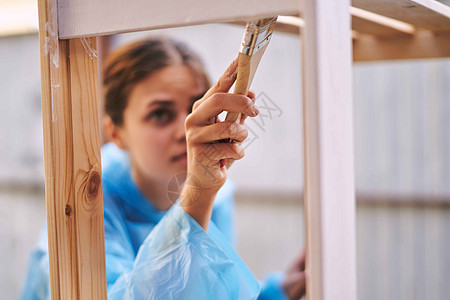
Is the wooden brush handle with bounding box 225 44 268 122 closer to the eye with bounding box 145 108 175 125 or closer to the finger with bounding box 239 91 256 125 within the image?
the finger with bounding box 239 91 256 125

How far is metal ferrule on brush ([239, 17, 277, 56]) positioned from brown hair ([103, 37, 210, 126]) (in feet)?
1.04

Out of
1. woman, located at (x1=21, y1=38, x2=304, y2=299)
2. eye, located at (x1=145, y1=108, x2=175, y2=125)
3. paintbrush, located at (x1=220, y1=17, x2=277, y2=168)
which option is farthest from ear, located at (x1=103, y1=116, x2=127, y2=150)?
paintbrush, located at (x1=220, y1=17, x2=277, y2=168)

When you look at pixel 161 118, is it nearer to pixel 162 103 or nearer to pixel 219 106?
pixel 162 103

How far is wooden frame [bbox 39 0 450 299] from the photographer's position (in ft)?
1.16

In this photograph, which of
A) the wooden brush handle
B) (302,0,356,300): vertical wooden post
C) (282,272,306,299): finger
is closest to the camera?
(302,0,356,300): vertical wooden post

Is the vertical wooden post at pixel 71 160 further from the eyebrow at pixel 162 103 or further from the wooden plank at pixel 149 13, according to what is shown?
the eyebrow at pixel 162 103

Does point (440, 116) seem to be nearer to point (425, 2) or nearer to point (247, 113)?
point (425, 2)

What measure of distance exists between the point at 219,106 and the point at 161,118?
0.31 m

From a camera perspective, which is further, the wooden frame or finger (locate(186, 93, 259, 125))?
finger (locate(186, 93, 259, 125))

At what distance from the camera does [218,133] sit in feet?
1.60

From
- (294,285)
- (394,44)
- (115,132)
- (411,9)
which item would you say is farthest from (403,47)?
(294,285)

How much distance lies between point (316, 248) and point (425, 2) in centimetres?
34

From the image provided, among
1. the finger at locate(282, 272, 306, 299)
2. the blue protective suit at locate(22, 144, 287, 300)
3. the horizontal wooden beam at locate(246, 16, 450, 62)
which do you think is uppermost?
the horizontal wooden beam at locate(246, 16, 450, 62)

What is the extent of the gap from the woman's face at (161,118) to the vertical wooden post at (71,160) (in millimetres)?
147
